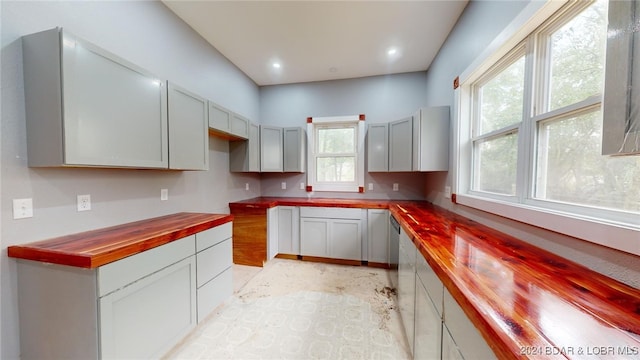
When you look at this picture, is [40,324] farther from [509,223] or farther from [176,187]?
[509,223]

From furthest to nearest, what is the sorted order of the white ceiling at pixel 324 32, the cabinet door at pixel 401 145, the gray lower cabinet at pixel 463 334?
the cabinet door at pixel 401 145 < the white ceiling at pixel 324 32 < the gray lower cabinet at pixel 463 334

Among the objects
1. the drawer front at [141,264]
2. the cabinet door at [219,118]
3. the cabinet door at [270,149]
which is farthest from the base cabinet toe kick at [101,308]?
the cabinet door at [270,149]

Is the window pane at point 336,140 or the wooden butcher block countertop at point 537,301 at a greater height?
the window pane at point 336,140

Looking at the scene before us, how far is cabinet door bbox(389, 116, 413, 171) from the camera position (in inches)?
107

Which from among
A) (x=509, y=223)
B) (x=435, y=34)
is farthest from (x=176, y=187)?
(x=435, y=34)

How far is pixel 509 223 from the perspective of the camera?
1.35 m

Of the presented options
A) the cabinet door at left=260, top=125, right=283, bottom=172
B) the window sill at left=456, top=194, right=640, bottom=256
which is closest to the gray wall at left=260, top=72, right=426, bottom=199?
the cabinet door at left=260, top=125, right=283, bottom=172

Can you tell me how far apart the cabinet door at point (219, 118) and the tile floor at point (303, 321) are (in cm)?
182

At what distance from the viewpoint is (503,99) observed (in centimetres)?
160

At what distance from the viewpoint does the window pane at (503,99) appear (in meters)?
1.42

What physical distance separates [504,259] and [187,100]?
99.5 inches

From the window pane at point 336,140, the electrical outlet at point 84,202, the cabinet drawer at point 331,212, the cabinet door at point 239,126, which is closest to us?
the electrical outlet at point 84,202

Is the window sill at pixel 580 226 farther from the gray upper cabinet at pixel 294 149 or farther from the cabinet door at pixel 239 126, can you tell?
the cabinet door at pixel 239 126

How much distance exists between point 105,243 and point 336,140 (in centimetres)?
299
